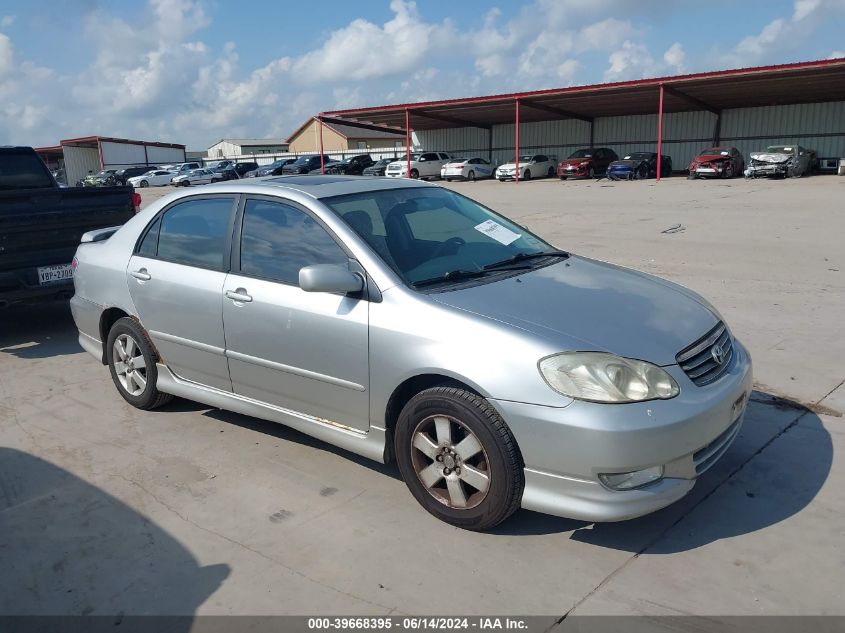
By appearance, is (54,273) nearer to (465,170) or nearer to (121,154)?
(465,170)

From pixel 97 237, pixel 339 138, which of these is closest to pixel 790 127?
pixel 97 237

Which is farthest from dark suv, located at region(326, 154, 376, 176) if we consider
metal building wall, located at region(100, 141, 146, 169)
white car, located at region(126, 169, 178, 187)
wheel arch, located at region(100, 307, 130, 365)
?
wheel arch, located at region(100, 307, 130, 365)

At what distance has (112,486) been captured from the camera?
392 cm

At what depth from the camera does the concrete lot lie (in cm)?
288

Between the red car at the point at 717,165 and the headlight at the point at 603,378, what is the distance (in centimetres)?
2905

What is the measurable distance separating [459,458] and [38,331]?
6187mm

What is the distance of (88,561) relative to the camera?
3.21 m

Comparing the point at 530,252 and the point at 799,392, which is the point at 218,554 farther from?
the point at 799,392

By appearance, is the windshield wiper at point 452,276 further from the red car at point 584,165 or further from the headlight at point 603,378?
the red car at point 584,165

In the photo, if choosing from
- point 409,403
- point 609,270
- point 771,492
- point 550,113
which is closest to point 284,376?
point 409,403

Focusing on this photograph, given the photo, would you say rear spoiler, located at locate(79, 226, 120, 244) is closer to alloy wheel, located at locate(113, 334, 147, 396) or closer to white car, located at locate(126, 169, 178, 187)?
alloy wheel, located at locate(113, 334, 147, 396)

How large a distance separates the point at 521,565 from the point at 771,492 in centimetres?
146

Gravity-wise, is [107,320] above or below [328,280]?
below

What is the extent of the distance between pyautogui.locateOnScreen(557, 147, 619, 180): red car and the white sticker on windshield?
31273mm
